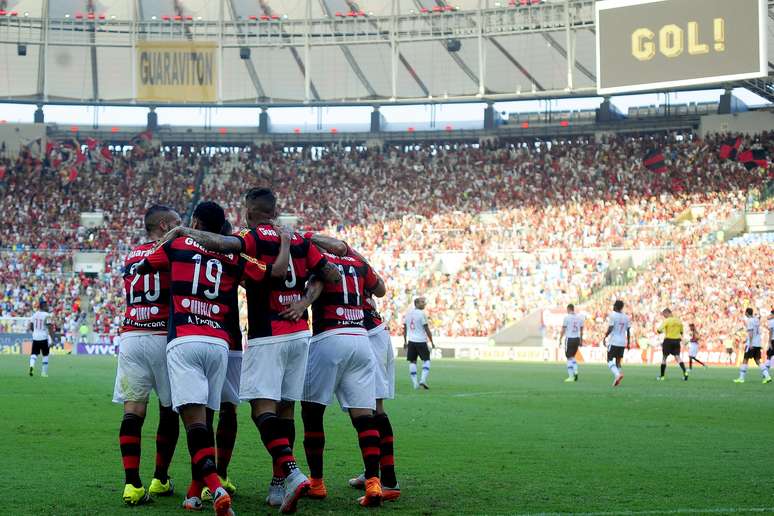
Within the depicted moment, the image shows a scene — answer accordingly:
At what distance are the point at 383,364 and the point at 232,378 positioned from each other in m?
1.51

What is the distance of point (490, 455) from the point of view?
11547 mm

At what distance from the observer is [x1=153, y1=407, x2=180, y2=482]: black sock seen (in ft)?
29.2

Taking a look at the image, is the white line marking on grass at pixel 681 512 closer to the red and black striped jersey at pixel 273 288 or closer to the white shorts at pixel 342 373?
the white shorts at pixel 342 373

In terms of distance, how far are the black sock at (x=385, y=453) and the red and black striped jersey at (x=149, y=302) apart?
6.87ft

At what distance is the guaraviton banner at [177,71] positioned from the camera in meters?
56.2

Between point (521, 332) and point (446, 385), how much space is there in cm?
2356

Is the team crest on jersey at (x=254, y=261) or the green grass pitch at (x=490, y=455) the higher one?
the team crest on jersey at (x=254, y=261)

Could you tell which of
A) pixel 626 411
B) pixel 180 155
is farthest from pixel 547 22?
pixel 626 411

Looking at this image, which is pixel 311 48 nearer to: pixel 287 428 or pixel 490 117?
pixel 490 117

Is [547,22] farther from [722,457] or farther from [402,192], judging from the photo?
[722,457]

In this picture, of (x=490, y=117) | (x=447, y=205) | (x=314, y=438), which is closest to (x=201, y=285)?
(x=314, y=438)

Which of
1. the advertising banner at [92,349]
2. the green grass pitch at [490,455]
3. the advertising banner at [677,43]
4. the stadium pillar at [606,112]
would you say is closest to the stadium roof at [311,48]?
the stadium pillar at [606,112]

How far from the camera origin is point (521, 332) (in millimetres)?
47531

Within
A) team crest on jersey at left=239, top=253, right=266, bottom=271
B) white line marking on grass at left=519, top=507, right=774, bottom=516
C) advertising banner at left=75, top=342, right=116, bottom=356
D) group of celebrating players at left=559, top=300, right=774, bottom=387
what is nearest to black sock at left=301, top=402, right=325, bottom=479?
team crest on jersey at left=239, top=253, right=266, bottom=271
